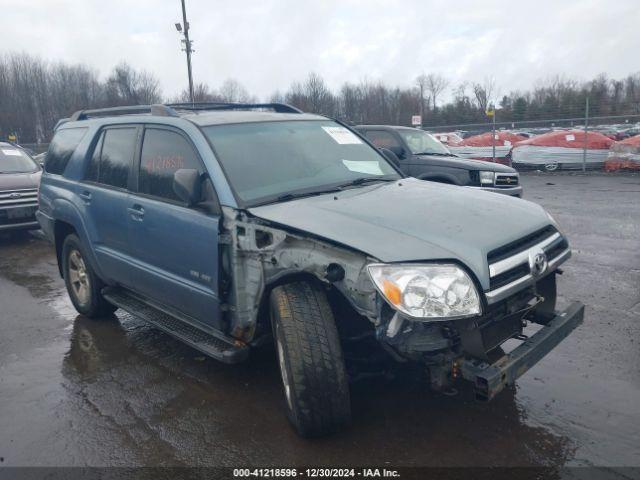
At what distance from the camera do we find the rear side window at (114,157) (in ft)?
15.2

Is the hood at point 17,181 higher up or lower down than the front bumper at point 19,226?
higher up

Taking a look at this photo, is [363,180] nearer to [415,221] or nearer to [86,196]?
[415,221]

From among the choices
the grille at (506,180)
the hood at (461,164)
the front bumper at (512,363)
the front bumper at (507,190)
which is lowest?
the front bumper at (512,363)

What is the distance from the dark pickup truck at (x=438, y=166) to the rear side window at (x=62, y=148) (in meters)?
4.37

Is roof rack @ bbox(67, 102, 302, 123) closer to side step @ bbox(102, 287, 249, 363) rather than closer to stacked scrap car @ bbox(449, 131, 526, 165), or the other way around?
side step @ bbox(102, 287, 249, 363)

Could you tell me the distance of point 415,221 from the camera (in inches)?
→ 125

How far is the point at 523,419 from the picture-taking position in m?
3.41

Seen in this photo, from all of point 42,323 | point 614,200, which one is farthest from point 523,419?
point 614,200

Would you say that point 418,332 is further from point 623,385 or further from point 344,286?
point 623,385

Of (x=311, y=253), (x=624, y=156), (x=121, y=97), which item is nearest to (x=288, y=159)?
(x=311, y=253)

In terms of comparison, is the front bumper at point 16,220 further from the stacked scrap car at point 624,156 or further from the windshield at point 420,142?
the stacked scrap car at point 624,156

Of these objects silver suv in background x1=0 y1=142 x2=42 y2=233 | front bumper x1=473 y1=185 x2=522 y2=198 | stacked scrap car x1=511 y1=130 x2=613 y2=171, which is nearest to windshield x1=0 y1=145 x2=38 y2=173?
silver suv in background x1=0 y1=142 x2=42 y2=233

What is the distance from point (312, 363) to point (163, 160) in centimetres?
212

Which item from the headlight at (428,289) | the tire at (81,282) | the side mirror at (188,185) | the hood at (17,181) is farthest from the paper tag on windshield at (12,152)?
the headlight at (428,289)
